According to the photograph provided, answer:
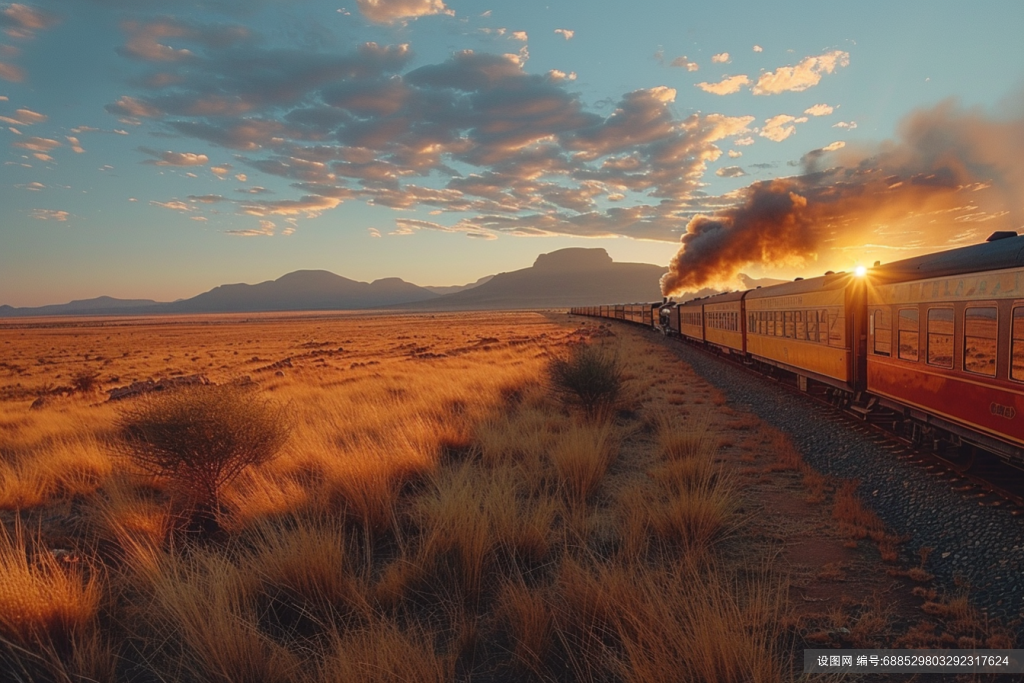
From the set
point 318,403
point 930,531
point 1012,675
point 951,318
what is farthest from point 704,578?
point 318,403

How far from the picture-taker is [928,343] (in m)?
7.85

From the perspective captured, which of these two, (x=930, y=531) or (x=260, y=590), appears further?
(x=930, y=531)

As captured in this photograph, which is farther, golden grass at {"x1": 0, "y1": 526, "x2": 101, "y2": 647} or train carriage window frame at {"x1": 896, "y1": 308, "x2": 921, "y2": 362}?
train carriage window frame at {"x1": 896, "y1": 308, "x2": 921, "y2": 362}

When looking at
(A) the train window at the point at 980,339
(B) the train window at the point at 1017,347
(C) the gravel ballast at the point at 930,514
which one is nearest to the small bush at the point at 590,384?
(C) the gravel ballast at the point at 930,514

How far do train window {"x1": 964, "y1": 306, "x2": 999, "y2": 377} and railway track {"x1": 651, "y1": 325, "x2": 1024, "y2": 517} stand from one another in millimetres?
1323

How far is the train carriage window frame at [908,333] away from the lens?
26.9 feet

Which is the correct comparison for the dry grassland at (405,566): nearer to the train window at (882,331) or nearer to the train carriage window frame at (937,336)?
the train carriage window frame at (937,336)

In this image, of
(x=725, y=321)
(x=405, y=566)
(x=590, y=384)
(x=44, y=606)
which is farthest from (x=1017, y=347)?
(x=725, y=321)


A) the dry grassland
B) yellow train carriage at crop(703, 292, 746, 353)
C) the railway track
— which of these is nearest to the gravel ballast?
the railway track

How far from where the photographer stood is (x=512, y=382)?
16.4 metres

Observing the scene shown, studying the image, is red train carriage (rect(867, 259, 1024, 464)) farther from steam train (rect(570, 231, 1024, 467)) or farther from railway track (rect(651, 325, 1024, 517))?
railway track (rect(651, 325, 1024, 517))

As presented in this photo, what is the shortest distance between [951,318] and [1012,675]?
5.27 metres

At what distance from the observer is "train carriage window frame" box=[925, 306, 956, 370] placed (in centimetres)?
727

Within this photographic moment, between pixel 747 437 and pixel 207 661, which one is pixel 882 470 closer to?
pixel 747 437
